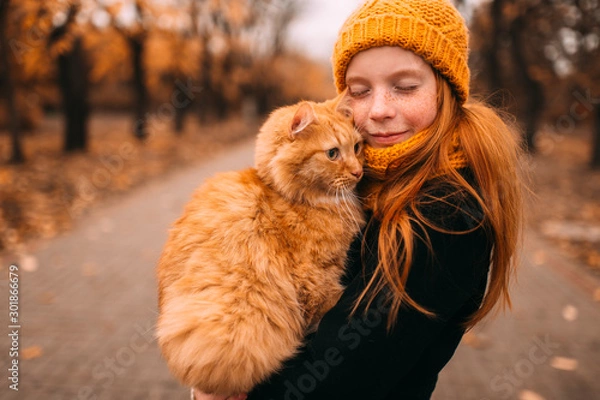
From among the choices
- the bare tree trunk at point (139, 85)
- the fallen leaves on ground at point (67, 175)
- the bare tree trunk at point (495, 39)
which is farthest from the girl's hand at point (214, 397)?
the bare tree trunk at point (139, 85)

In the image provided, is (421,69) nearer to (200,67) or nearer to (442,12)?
(442,12)

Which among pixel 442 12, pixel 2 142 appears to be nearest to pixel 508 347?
pixel 442 12

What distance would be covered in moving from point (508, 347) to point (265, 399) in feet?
12.9

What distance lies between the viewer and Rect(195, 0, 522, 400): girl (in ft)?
4.33

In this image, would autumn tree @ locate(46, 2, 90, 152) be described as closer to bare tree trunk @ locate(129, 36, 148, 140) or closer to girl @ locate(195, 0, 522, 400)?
bare tree trunk @ locate(129, 36, 148, 140)

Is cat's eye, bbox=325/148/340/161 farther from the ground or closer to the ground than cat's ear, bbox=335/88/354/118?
closer to the ground

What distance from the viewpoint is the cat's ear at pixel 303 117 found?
1.86m

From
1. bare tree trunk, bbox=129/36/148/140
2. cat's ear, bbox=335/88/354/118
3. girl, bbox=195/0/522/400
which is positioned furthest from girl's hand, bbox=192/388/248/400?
bare tree trunk, bbox=129/36/148/140

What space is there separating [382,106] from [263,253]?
2.38ft

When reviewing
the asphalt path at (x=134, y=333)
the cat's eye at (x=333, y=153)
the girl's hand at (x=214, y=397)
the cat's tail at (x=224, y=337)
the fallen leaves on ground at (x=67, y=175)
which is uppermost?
the cat's eye at (x=333, y=153)

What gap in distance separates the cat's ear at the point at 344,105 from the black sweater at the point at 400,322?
0.69m

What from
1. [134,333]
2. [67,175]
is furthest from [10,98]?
[134,333]

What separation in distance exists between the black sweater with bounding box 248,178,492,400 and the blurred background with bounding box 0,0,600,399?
867 millimetres

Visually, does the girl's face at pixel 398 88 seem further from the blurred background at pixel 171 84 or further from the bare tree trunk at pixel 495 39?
the bare tree trunk at pixel 495 39
